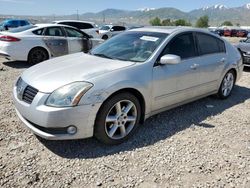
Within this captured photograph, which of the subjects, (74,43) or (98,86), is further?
(74,43)

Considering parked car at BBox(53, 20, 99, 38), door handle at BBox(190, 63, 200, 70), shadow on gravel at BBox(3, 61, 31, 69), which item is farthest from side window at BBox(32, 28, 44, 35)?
door handle at BBox(190, 63, 200, 70)

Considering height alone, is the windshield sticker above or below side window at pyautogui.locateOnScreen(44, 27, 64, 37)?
above

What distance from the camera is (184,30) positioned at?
459cm

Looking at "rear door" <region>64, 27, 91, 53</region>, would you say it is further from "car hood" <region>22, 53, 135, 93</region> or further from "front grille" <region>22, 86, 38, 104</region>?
"front grille" <region>22, 86, 38, 104</region>

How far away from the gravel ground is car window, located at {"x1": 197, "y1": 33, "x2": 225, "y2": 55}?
129cm

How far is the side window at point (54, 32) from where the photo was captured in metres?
9.09

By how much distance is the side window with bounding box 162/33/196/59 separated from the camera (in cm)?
420

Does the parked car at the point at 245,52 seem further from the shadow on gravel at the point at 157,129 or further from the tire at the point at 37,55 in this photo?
the tire at the point at 37,55

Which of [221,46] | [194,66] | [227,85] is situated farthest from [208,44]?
[227,85]

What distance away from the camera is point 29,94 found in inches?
132

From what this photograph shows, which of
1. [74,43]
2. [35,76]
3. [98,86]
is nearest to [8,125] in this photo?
[35,76]

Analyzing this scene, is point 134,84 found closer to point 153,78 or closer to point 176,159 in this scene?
point 153,78

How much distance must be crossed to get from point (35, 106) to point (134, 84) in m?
1.29

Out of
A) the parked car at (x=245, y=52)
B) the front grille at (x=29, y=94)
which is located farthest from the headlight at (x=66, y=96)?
the parked car at (x=245, y=52)
